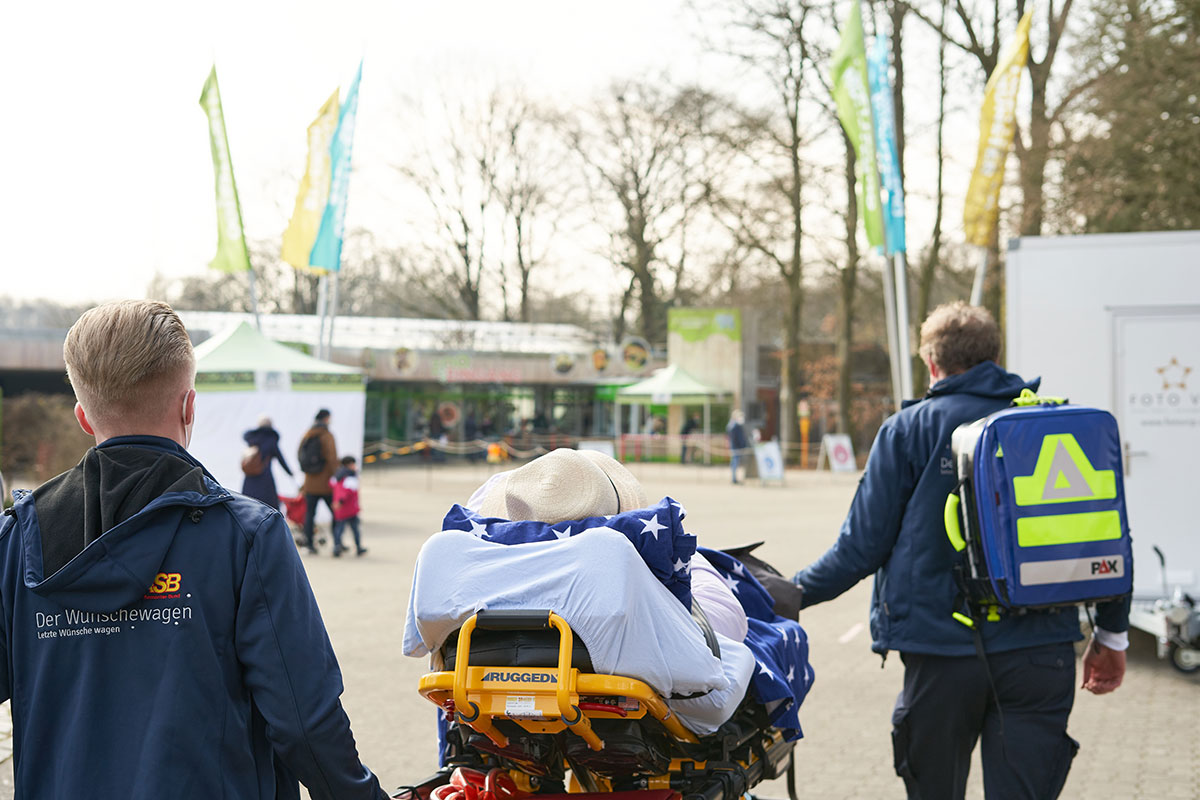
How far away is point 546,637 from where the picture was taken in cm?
278

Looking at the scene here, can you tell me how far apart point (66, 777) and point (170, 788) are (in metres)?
0.19

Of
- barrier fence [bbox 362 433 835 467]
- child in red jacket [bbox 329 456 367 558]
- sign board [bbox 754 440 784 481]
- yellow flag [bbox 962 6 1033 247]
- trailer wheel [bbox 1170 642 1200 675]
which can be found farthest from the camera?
barrier fence [bbox 362 433 835 467]

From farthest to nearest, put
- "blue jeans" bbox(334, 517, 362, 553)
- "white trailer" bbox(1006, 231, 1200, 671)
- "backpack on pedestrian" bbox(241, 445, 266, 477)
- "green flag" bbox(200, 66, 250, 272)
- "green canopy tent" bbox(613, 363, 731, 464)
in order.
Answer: "green canopy tent" bbox(613, 363, 731, 464), "green flag" bbox(200, 66, 250, 272), "blue jeans" bbox(334, 517, 362, 553), "backpack on pedestrian" bbox(241, 445, 266, 477), "white trailer" bbox(1006, 231, 1200, 671)

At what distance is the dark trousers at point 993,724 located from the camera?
11.6 feet

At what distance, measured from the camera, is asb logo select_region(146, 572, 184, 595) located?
80.7 inches

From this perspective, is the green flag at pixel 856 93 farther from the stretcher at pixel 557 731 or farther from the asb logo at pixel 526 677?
the asb logo at pixel 526 677

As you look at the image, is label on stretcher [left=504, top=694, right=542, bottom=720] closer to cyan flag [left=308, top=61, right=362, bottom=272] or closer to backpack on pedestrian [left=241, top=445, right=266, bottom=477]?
backpack on pedestrian [left=241, top=445, right=266, bottom=477]

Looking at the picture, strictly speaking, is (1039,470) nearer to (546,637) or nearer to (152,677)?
(546,637)

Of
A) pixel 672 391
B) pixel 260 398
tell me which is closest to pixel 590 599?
pixel 260 398

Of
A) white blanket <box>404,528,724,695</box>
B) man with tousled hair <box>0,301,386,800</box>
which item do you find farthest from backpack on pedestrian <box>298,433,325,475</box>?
man with tousled hair <box>0,301,386,800</box>

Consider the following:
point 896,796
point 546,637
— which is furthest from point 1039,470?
point 896,796

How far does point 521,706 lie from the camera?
106 inches

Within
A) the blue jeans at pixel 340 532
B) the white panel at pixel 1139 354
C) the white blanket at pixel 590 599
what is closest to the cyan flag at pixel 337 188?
the blue jeans at pixel 340 532

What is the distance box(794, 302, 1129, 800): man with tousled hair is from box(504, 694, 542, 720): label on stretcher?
53.3 inches
